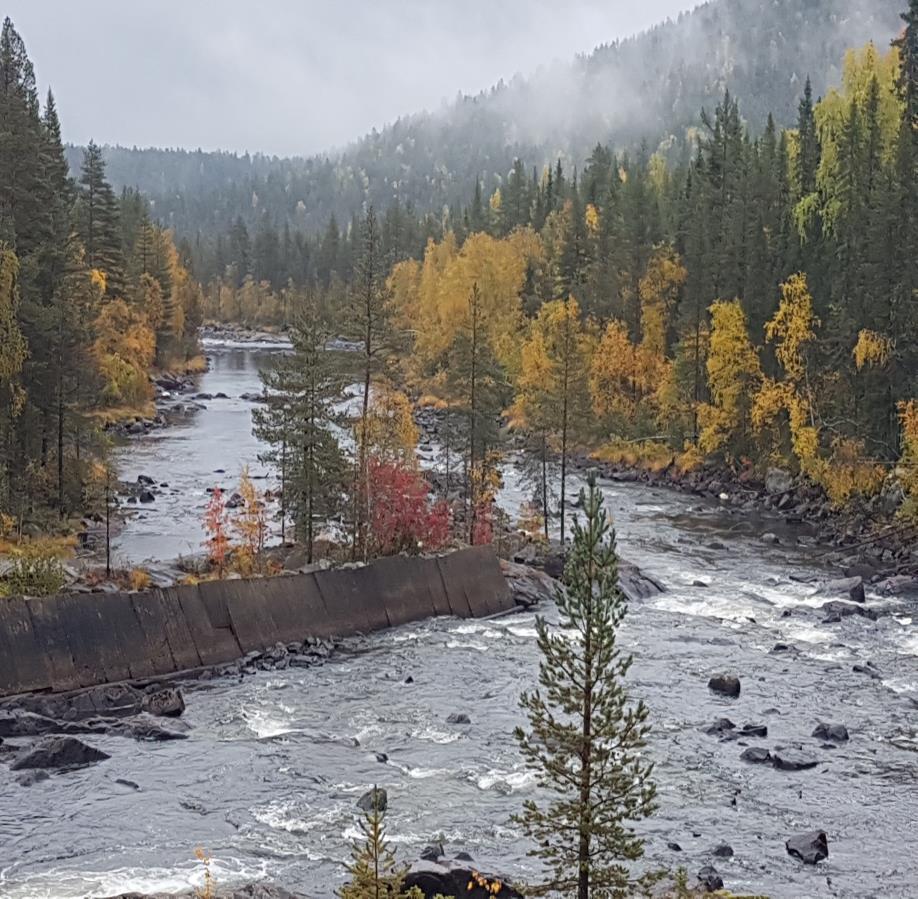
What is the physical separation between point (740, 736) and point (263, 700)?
1329 cm

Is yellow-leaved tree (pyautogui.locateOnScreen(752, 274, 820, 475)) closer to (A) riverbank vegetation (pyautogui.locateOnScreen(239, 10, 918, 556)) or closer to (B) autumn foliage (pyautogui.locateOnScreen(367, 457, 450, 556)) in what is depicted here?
(A) riverbank vegetation (pyautogui.locateOnScreen(239, 10, 918, 556))

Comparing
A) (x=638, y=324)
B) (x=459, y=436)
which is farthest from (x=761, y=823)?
(x=638, y=324)

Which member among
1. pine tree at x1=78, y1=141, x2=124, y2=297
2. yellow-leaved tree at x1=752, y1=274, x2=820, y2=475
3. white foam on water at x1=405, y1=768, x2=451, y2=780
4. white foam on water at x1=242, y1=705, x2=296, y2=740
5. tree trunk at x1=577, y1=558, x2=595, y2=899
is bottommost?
white foam on water at x1=242, y1=705, x2=296, y2=740

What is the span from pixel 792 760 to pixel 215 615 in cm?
1802

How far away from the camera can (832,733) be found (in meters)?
29.0

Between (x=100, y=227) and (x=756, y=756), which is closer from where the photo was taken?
(x=756, y=756)

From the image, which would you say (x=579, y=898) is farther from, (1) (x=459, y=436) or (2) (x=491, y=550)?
(1) (x=459, y=436)

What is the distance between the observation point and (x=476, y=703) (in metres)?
31.9

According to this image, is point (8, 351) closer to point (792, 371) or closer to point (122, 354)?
point (792, 371)

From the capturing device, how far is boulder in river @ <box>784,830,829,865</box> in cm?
2219

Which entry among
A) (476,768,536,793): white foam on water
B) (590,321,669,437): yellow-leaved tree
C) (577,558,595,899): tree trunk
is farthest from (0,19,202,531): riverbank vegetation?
(590,321,669,437): yellow-leaved tree

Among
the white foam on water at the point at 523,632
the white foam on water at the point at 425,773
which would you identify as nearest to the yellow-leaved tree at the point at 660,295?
the white foam on water at the point at 523,632

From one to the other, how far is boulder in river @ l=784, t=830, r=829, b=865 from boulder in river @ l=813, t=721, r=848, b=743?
249 inches

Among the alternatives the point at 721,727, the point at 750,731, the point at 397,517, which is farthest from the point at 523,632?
the point at 750,731
